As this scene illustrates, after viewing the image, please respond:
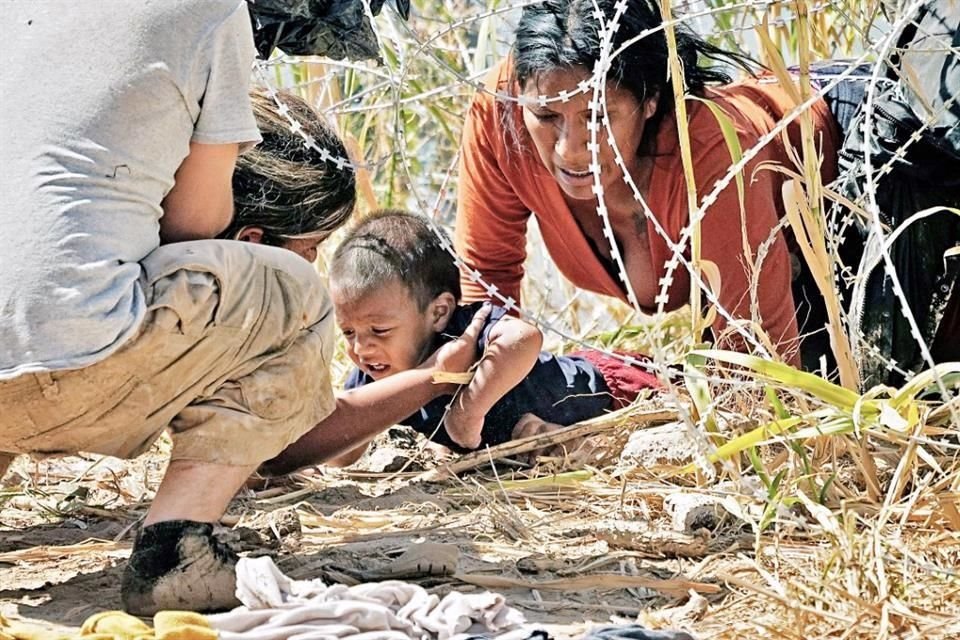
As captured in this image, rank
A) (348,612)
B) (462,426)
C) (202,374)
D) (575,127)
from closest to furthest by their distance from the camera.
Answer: (348,612)
(202,374)
(575,127)
(462,426)

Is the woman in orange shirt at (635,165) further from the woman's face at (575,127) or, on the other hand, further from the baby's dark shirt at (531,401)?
the baby's dark shirt at (531,401)

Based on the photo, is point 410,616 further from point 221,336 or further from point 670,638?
point 221,336

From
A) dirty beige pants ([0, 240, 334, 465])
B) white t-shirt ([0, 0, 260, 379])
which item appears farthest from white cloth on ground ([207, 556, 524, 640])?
white t-shirt ([0, 0, 260, 379])

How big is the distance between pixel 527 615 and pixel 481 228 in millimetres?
1720

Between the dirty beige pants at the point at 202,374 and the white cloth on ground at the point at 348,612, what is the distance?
0.99 ft

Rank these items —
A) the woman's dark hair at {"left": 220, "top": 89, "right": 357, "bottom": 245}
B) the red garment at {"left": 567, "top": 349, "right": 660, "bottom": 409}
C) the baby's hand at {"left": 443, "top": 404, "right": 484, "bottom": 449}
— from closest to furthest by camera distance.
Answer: the woman's dark hair at {"left": 220, "top": 89, "right": 357, "bottom": 245}
the baby's hand at {"left": 443, "top": 404, "right": 484, "bottom": 449}
the red garment at {"left": 567, "top": 349, "right": 660, "bottom": 409}

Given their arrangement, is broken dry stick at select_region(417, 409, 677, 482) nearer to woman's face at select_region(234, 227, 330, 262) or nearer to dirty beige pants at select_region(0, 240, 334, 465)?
woman's face at select_region(234, 227, 330, 262)

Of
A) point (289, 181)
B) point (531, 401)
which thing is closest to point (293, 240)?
point (289, 181)

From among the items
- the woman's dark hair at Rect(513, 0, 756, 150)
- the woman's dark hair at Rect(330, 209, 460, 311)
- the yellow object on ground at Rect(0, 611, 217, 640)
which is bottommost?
the yellow object on ground at Rect(0, 611, 217, 640)

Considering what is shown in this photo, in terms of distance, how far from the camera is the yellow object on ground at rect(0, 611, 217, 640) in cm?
193

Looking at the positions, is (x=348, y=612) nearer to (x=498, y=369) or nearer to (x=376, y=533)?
(x=376, y=533)

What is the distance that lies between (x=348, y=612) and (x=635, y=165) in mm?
1618

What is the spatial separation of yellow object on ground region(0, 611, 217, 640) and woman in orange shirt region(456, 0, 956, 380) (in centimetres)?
126

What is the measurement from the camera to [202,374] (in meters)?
2.37
